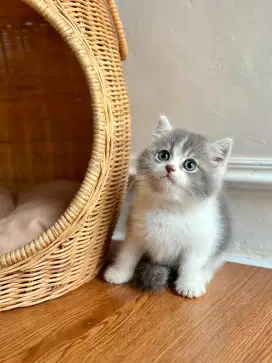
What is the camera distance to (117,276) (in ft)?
3.38

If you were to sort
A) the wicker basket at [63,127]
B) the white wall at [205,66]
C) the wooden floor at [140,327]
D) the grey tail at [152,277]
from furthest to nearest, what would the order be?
the white wall at [205,66], the grey tail at [152,277], the wicker basket at [63,127], the wooden floor at [140,327]

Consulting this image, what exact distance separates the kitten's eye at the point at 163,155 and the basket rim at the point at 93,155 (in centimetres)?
11

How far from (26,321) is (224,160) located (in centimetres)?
54

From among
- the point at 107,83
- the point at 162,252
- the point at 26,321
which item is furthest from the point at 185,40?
the point at 26,321

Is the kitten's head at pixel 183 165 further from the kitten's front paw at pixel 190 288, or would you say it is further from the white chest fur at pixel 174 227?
the kitten's front paw at pixel 190 288

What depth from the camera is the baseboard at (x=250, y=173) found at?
1183 millimetres

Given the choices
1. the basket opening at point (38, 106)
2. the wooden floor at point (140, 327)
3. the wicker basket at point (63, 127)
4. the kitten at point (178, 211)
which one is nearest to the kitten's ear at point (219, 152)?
the kitten at point (178, 211)

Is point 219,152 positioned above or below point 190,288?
above

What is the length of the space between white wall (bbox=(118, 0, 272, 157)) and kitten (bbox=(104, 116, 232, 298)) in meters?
0.30

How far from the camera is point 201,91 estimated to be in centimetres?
126

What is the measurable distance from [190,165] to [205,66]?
0.45m

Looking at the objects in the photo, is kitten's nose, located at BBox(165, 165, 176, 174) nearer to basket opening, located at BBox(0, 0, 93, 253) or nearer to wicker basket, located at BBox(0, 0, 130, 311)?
wicker basket, located at BBox(0, 0, 130, 311)

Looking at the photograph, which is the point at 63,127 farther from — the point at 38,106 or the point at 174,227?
the point at 174,227

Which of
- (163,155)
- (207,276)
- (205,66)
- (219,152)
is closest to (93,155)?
(163,155)
